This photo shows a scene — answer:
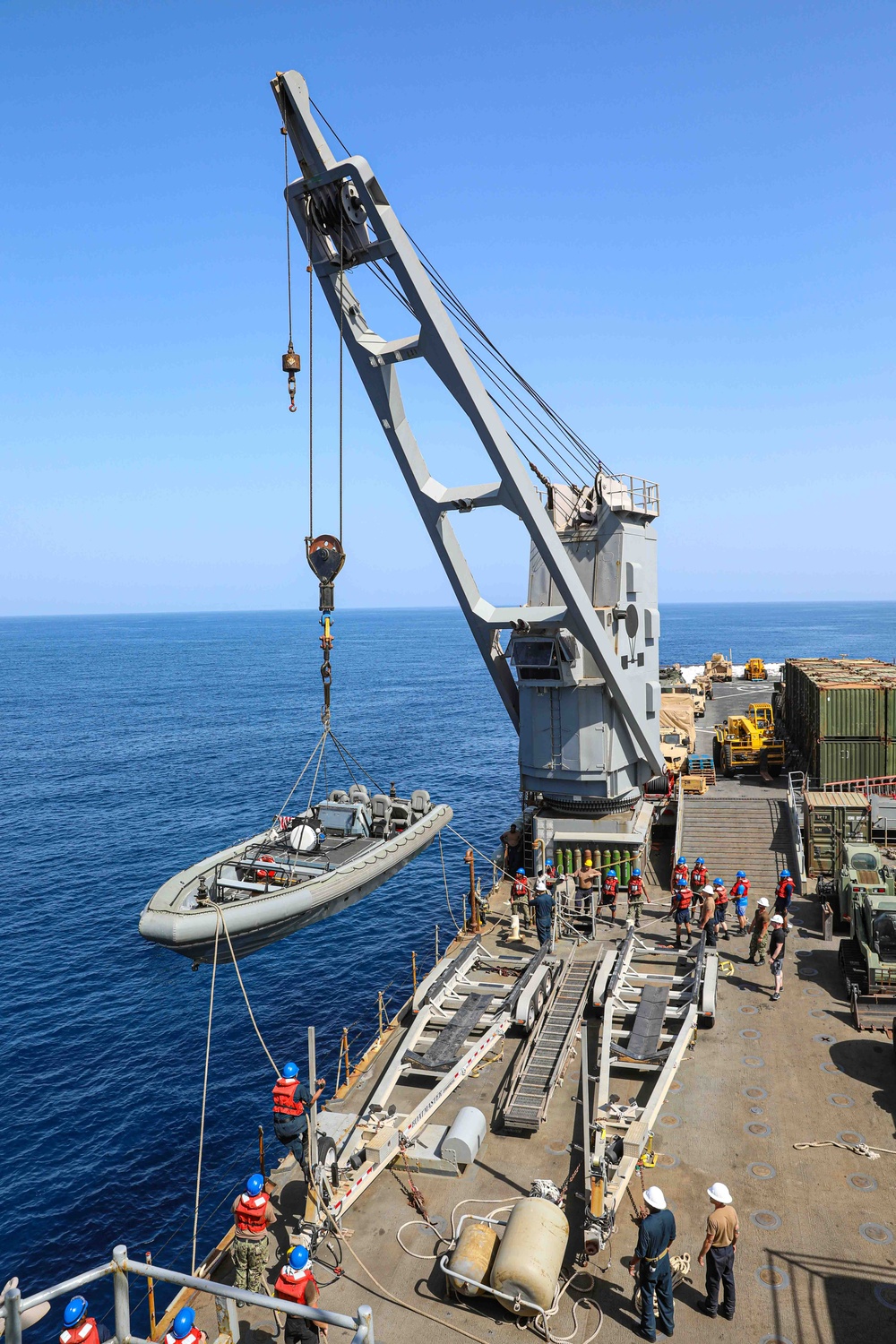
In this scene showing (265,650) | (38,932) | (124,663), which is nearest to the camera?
(38,932)

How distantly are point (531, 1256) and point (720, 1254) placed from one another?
2037 mm

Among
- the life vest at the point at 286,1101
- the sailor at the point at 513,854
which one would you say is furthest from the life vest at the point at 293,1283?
the sailor at the point at 513,854

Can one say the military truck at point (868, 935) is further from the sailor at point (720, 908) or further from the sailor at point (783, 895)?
the sailor at point (720, 908)

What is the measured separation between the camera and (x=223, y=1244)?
10.7 metres

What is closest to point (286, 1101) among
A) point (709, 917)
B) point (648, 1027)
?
point (648, 1027)

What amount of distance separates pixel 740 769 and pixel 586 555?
12.5m

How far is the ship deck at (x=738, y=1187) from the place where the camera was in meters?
9.47

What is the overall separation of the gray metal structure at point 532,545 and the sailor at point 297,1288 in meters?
15.2

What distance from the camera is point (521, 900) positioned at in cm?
2225

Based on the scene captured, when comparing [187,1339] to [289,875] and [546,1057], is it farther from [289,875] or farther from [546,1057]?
[289,875]

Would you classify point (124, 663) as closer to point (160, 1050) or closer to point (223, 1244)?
point (160, 1050)

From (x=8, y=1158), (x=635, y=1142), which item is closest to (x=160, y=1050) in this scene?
(x=8, y=1158)

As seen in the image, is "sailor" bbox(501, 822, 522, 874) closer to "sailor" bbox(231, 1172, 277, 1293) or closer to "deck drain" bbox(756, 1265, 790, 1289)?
"deck drain" bbox(756, 1265, 790, 1289)

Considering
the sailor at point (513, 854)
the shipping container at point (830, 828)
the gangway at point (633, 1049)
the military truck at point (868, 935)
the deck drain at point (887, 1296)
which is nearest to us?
the deck drain at point (887, 1296)
